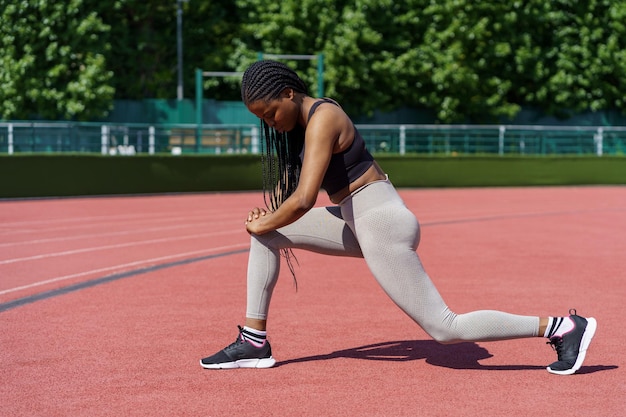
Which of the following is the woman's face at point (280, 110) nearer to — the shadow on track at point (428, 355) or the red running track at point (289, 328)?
the red running track at point (289, 328)

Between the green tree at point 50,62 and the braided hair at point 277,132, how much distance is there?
33.9 metres

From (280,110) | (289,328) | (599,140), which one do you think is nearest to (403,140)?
(599,140)

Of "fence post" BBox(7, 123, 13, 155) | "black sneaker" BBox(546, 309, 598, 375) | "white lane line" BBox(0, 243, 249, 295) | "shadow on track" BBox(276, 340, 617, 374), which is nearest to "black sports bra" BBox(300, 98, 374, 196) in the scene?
"shadow on track" BBox(276, 340, 617, 374)

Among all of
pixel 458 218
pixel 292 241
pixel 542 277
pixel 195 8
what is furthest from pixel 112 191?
pixel 195 8

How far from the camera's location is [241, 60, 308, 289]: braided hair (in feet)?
17.8

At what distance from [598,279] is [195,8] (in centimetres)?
3682

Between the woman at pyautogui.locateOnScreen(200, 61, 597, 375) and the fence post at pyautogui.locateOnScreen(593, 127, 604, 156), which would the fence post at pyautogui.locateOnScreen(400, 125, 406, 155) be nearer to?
the fence post at pyautogui.locateOnScreen(593, 127, 604, 156)

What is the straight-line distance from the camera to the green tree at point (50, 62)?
38344mm

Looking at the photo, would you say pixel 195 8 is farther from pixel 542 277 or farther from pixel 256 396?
pixel 256 396

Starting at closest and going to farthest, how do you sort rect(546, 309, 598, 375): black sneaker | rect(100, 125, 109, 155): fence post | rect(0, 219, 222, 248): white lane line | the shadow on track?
rect(546, 309, 598, 375): black sneaker, the shadow on track, rect(0, 219, 222, 248): white lane line, rect(100, 125, 109, 155): fence post

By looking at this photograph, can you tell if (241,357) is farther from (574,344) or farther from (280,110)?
(574,344)

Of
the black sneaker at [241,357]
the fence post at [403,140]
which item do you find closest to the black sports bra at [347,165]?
the black sneaker at [241,357]

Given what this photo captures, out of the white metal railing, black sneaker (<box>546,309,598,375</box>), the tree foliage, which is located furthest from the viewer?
the tree foliage

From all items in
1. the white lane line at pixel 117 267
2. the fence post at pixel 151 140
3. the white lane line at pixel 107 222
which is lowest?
the white lane line at pixel 107 222
